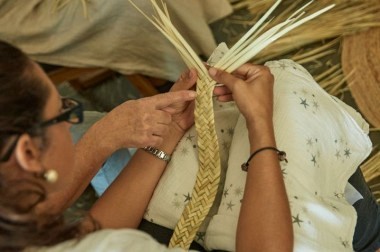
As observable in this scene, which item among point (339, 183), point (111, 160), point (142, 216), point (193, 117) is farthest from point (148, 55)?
point (339, 183)

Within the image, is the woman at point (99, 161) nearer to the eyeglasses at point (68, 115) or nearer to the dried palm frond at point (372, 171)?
the eyeglasses at point (68, 115)

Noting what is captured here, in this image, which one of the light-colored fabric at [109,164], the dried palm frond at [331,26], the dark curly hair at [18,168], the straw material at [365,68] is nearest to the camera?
the dark curly hair at [18,168]

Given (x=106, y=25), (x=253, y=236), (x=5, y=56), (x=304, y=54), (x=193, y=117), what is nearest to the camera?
(x=5, y=56)

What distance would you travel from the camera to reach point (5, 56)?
641 mm

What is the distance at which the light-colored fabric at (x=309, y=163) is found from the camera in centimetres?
86

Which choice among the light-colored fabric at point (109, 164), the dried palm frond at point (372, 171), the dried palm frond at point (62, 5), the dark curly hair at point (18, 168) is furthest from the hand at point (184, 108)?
the dried palm frond at point (372, 171)

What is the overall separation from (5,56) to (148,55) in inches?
37.9

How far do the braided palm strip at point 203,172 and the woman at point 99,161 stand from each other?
0.10 feet

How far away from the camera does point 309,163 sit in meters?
0.91

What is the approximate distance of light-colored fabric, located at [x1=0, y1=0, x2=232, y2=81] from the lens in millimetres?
1381

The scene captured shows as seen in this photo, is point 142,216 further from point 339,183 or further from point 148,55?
point 148,55

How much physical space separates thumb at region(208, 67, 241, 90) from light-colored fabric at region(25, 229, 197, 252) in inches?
14.3

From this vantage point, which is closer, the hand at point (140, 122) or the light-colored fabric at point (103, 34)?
the hand at point (140, 122)

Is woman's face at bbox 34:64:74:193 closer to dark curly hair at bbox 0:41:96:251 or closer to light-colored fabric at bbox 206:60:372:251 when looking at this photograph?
dark curly hair at bbox 0:41:96:251
